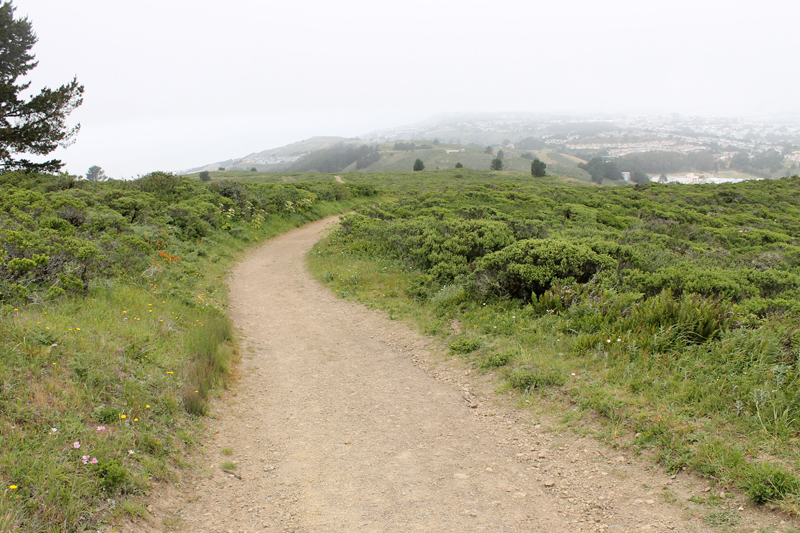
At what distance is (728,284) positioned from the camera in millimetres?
7277

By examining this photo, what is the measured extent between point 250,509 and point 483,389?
129 inches

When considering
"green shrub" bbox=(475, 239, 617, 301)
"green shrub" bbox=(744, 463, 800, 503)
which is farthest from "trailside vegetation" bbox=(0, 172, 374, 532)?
"green shrub" bbox=(475, 239, 617, 301)

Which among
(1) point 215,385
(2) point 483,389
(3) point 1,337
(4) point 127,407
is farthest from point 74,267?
(2) point 483,389

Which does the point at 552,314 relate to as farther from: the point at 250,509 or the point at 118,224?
the point at 118,224

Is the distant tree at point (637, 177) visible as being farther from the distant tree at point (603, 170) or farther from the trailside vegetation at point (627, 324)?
the trailside vegetation at point (627, 324)

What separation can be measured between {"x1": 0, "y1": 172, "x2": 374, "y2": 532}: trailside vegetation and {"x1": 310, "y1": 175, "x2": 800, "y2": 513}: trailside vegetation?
3824mm

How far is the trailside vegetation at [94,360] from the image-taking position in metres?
3.20

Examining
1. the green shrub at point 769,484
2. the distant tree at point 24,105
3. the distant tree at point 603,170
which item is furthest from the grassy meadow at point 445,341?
the distant tree at point 603,170

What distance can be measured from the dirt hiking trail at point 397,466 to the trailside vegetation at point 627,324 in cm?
43

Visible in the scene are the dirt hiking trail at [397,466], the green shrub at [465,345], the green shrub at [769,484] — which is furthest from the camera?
the green shrub at [465,345]

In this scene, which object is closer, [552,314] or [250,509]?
[250,509]

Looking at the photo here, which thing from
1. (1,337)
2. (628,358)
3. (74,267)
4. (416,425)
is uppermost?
(74,267)

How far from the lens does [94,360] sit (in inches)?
189

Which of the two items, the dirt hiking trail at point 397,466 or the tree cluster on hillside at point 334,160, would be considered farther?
the tree cluster on hillside at point 334,160
